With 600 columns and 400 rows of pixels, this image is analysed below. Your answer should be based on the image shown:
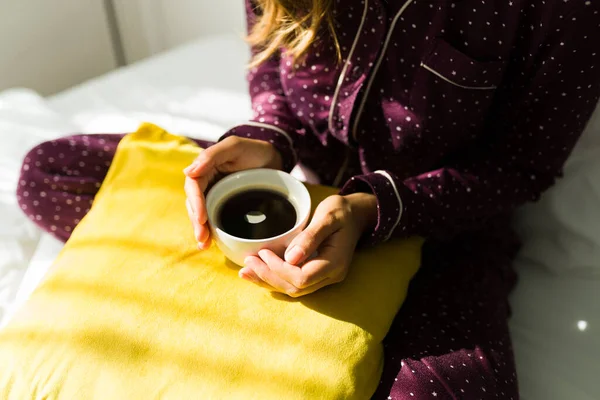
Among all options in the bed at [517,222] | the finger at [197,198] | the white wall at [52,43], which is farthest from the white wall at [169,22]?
the finger at [197,198]

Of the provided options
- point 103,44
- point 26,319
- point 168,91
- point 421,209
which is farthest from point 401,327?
point 103,44

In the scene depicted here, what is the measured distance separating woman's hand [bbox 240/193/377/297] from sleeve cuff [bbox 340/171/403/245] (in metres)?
0.02

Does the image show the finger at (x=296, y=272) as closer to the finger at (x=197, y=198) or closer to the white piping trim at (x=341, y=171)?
the finger at (x=197, y=198)

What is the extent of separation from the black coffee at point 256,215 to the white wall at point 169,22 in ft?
2.48

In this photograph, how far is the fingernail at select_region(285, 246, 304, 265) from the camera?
21.1 inches

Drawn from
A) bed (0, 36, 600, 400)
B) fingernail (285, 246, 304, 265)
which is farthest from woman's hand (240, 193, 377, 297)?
bed (0, 36, 600, 400)

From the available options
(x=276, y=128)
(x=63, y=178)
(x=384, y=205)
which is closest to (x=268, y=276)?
(x=384, y=205)

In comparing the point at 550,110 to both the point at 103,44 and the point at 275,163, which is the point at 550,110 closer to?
the point at 275,163

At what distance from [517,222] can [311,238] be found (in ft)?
1.34

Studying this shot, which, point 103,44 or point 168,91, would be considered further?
point 103,44

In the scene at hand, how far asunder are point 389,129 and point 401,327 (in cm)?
22

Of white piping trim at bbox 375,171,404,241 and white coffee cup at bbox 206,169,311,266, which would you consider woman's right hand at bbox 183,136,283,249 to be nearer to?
white coffee cup at bbox 206,169,311,266

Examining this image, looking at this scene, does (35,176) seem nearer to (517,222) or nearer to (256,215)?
(256,215)

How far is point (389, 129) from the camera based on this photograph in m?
0.69
